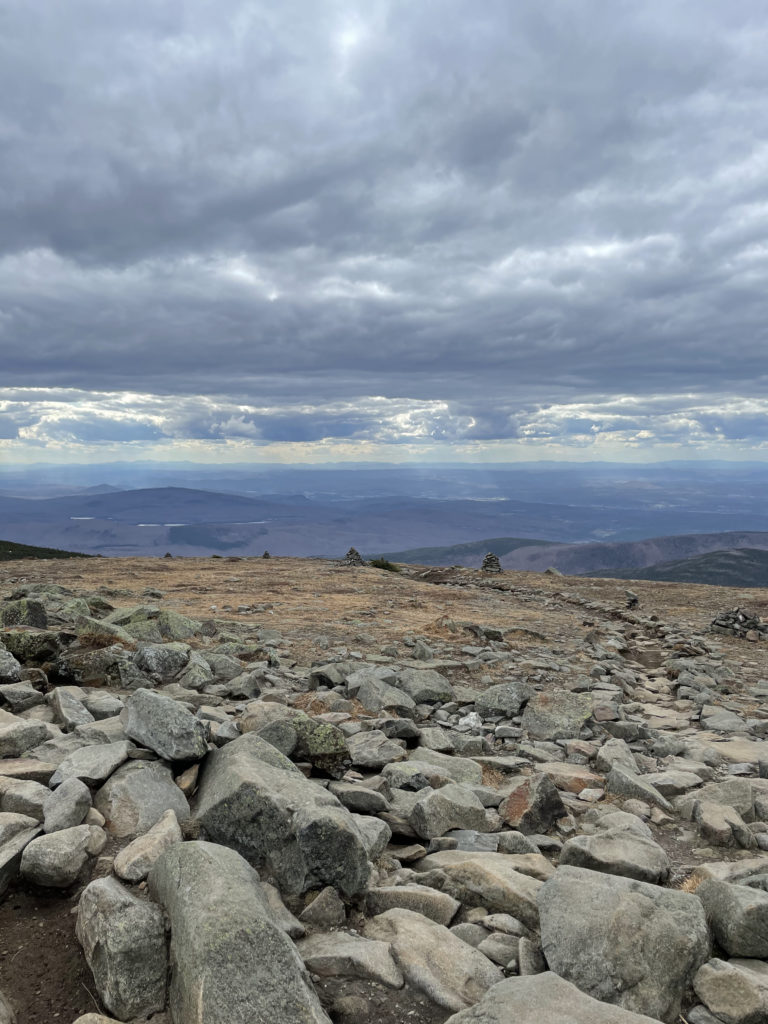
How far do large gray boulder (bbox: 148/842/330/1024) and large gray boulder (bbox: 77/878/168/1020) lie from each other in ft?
0.40

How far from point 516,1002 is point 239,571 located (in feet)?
139

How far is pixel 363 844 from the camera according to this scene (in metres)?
6.32

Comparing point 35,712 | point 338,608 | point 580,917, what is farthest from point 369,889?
point 338,608

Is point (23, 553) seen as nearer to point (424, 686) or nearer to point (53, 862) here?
point (424, 686)

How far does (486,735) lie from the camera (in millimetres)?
12898

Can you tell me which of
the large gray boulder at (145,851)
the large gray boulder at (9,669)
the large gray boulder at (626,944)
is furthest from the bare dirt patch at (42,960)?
the large gray boulder at (9,669)

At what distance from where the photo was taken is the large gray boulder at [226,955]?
421 cm

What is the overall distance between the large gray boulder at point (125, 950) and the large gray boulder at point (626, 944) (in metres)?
3.17

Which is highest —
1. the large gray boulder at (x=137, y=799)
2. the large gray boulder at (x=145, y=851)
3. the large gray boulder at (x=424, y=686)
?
the large gray boulder at (x=145, y=851)

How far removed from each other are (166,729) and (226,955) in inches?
155

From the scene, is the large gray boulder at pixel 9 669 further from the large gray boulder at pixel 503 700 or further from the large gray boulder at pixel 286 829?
the large gray boulder at pixel 503 700

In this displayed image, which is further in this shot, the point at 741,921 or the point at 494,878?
the point at 494,878

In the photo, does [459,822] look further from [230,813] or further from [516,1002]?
[516,1002]

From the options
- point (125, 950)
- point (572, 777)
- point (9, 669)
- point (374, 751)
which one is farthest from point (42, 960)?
point (572, 777)
